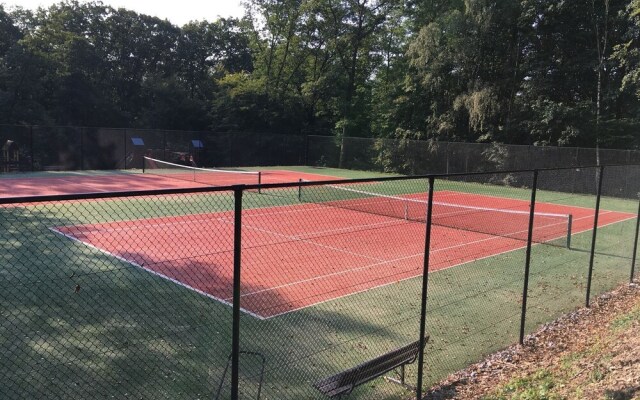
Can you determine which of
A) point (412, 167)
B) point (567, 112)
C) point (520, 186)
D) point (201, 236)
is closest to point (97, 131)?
point (412, 167)

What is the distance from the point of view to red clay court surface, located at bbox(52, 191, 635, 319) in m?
9.06

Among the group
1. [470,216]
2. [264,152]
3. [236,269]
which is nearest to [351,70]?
[264,152]

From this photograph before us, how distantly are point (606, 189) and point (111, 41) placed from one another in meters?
51.4

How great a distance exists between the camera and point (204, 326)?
7129 mm

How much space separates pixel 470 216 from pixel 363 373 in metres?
14.3

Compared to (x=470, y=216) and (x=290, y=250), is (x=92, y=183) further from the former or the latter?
(x=470, y=216)

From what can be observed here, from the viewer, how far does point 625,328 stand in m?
7.06

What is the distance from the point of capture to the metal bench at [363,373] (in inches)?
188

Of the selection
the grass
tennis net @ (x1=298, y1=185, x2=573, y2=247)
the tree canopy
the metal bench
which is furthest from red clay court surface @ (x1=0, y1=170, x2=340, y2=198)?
the metal bench

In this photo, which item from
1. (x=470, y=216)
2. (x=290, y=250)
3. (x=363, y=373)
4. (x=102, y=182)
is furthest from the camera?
(x=102, y=182)

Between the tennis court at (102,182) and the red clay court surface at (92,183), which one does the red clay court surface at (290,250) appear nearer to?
the tennis court at (102,182)

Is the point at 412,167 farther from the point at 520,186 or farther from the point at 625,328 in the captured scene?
the point at 625,328

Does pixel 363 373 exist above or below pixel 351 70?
below

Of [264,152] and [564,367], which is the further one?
[264,152]
